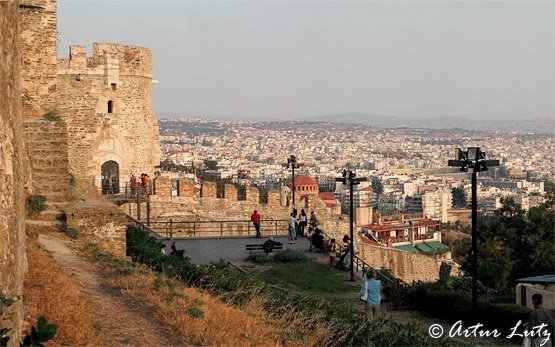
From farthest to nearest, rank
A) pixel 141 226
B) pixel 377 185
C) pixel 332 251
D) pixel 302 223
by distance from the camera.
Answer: pixel 377 185, pixel 302 223, pixel 332 251, pixel 141 226

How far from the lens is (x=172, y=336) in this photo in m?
9.38

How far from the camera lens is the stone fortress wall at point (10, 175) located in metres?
7.30

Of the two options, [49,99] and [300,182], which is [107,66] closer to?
[49,99]

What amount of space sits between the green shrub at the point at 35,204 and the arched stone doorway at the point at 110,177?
497 inches

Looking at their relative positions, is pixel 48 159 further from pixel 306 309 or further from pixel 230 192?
pixel 230 192

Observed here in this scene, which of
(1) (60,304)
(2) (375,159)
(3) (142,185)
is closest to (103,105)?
(3) (142,185)

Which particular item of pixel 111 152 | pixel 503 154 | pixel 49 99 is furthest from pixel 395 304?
pixel 503 154

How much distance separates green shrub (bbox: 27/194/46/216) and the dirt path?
7.26 ft

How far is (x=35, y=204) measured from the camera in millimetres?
15375

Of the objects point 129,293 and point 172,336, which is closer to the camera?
point 172,336

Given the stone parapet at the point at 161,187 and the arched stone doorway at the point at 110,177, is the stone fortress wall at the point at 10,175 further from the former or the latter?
the arched stone doorway at the point at 110,177

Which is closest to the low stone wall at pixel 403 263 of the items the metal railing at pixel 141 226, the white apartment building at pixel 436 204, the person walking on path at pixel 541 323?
the metal railing at pixel 141 226

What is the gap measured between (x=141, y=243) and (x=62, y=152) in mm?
2598

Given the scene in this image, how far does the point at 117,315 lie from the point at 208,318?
101 cm
